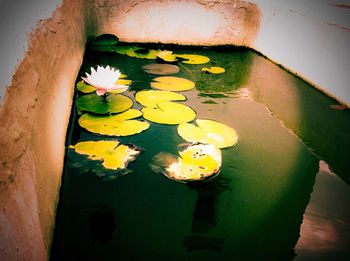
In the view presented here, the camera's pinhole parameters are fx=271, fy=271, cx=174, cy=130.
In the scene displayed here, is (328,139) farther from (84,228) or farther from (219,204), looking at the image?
(84,228)

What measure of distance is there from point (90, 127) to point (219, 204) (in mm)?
751

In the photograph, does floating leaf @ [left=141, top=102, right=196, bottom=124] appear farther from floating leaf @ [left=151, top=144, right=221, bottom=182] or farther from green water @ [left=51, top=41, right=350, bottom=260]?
floating leaf @ [left=151, top=144, right=221, bottom=182]

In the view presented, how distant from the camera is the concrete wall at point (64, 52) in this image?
596 millimetres

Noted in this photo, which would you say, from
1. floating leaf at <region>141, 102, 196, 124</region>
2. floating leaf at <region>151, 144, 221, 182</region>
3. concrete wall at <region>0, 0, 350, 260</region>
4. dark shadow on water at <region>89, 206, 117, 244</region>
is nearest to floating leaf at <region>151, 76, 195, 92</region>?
floating leaf at <region>141, 102, 196, 124</region>

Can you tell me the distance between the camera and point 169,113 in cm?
156

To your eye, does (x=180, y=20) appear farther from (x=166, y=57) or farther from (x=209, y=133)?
(x=209, y=133)

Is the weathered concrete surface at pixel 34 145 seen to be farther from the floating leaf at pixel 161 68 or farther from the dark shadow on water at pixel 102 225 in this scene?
the floating leaf at pixel 161 68

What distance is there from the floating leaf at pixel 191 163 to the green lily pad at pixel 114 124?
23cm

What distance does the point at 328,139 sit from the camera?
4.92ft

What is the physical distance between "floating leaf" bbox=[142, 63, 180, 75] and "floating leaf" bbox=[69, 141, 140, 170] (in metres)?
0.94

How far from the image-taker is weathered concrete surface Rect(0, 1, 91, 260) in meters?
0.55

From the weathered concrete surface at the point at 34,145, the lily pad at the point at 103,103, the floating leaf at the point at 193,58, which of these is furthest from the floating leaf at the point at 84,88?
the floating leaf at the point at 193,58

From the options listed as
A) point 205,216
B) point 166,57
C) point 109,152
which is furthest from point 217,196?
point 166,57

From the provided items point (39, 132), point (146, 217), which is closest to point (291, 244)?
point (146, 217)
